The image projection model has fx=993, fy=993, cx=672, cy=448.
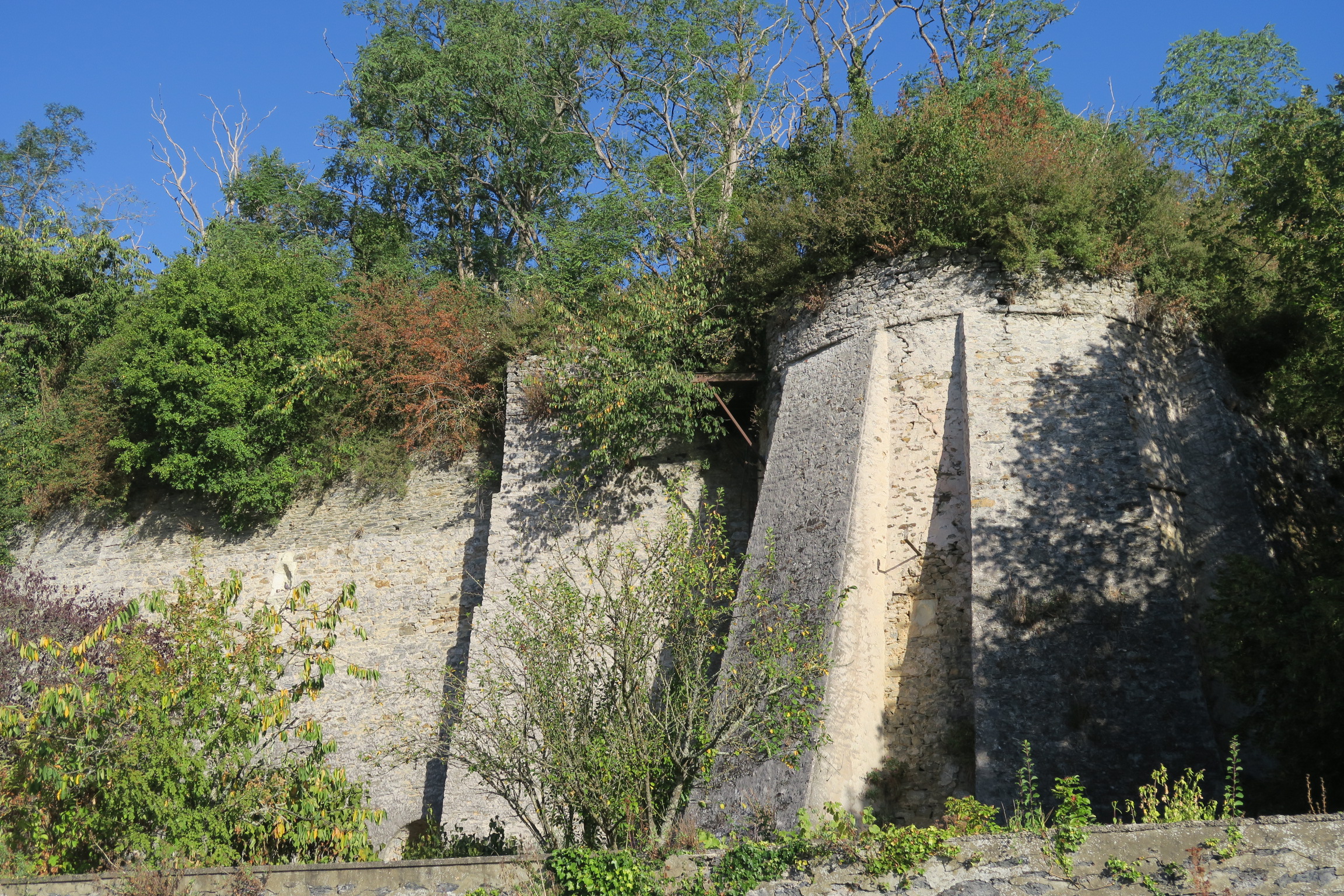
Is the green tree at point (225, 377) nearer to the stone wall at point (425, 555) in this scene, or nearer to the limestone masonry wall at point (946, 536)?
the stone wall at point (425, 555)

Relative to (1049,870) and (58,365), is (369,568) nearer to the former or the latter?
(58,365)

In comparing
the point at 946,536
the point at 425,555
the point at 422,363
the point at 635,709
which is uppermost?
the point at 422,363

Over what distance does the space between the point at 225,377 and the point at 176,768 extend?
862cm

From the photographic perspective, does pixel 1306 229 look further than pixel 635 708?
Yes

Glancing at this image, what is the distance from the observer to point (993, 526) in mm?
8562

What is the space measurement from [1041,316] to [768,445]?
10.8 ft

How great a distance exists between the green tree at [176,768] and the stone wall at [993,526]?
125 inches

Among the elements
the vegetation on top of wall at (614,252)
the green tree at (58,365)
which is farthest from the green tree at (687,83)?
the green tree at (58,365)

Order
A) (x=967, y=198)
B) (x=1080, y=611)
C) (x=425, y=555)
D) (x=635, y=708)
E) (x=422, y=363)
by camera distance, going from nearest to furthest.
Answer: (x=635, y=708) → (x=1080, y=611) → (x=967, y=198) → (x=425, y=555) → (x=422, y=363)

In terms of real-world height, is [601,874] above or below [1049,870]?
below

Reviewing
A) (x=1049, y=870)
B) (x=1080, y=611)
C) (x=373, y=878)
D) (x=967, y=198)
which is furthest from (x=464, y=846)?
(x=967, y=198)

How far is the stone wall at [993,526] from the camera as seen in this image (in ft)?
24.8

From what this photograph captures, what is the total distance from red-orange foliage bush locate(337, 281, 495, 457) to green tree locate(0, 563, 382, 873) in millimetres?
6009

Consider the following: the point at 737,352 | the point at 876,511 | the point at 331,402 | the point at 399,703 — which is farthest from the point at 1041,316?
the point at 331,402
